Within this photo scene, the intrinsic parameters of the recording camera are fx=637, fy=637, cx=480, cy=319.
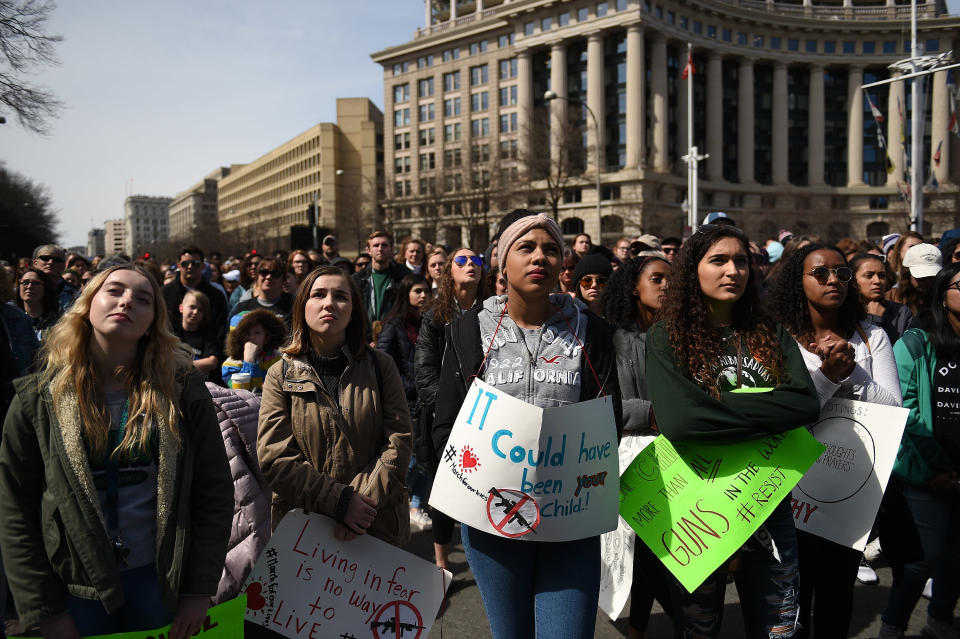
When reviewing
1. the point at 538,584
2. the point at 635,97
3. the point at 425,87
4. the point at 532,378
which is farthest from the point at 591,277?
the point at 425,87

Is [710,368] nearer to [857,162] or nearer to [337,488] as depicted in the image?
[337,488]

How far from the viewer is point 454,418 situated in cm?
274

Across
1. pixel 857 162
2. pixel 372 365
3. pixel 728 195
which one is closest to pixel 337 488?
pixel 372 365

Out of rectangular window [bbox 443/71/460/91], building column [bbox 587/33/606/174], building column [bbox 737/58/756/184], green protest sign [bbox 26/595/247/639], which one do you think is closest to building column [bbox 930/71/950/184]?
building column [bbox 737/58/756/184]

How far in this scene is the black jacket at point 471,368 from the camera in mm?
2656

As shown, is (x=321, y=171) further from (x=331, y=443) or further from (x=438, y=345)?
(x=331, y=443)

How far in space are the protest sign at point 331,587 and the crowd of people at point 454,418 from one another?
0.10 meters

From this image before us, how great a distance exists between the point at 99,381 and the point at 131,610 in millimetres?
863

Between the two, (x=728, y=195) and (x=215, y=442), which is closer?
(x=215, y=442)

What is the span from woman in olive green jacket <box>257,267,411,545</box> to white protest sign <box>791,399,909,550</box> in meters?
1.95

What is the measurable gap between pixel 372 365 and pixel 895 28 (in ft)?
310

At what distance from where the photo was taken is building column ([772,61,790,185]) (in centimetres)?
7669

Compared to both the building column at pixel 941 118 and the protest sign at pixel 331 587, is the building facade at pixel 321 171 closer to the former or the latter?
the building column at pixel 941 118

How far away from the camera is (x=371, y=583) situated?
9.52ft
